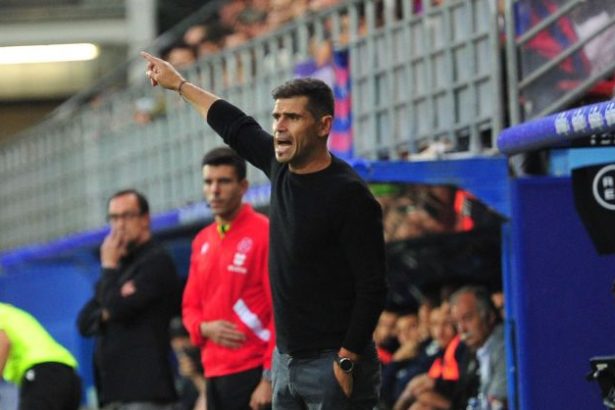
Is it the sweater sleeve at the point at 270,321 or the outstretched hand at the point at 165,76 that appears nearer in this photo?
the outstretched hand at the point at 165,76

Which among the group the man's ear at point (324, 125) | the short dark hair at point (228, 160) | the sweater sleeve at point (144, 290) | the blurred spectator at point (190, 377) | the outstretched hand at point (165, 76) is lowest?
the blurred spectator at point (190, 377)

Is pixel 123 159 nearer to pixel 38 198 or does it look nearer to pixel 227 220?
pixel 38 198

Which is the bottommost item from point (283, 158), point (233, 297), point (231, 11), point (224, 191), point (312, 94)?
point (233, 297)

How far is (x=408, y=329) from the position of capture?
12.9m

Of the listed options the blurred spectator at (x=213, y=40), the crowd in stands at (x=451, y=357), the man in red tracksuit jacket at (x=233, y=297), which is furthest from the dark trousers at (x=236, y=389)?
the blurred spectator at (x=213, y=40)

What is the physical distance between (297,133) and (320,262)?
53cm

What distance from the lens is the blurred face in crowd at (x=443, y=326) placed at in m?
11.9

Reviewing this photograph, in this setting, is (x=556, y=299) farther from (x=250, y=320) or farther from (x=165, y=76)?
(x=165, y=76)

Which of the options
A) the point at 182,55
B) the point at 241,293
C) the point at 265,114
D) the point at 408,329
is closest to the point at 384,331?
the point at 408,329

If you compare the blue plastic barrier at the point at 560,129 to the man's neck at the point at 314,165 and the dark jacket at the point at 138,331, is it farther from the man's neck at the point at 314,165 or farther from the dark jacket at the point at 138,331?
the dark jacket at the point at 138,331

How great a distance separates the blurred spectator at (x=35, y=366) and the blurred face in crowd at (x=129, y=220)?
2.76ft

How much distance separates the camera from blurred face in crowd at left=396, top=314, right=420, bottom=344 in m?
12.8

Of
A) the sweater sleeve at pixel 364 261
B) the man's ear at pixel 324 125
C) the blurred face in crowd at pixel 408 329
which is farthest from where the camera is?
the blurred face in crowd at pixel 408 329

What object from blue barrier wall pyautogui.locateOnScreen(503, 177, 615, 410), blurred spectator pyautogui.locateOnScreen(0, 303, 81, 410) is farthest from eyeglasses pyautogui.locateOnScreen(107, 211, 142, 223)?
blue barrier wall pyautogui.locateOnScreen(503, 177, 615, 410)
